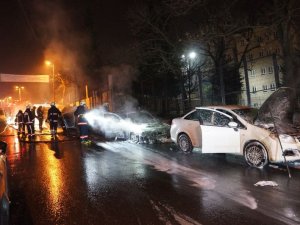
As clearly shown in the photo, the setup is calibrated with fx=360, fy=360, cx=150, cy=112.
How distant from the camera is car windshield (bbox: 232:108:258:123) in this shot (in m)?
9.61

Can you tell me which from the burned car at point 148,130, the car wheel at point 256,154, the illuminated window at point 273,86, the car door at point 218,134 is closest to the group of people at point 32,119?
the burned car at point 148,130

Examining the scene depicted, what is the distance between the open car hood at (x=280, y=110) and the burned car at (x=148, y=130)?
5034mm

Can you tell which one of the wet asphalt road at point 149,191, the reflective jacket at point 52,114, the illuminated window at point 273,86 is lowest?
the wet asphalt road at point 149,191

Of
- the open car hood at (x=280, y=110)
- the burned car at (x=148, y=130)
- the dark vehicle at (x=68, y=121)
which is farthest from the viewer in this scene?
the dark vehicle at (x=68, y=121)

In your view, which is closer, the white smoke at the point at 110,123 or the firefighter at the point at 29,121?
the white smoke at the point at 110,123

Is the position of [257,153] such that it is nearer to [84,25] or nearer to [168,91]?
[168,91]

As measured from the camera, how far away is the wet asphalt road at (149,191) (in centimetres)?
534

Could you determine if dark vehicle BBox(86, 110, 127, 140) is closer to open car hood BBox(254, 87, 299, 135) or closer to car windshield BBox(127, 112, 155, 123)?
car windshield BBox(127, 112, 155, 123)

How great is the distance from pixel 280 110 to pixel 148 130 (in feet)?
18.5

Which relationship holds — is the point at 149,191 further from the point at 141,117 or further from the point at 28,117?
the point at 28,117

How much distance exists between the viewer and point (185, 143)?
11.5 meters

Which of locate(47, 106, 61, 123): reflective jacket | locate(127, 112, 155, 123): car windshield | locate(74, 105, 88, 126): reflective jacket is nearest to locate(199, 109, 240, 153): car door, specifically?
locate(127, 112, 155, 123): car windshield

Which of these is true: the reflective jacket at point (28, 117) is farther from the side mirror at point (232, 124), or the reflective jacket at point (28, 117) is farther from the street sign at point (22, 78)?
the street sign at point (22, 78)

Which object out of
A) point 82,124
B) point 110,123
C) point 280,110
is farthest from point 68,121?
point 280,110
